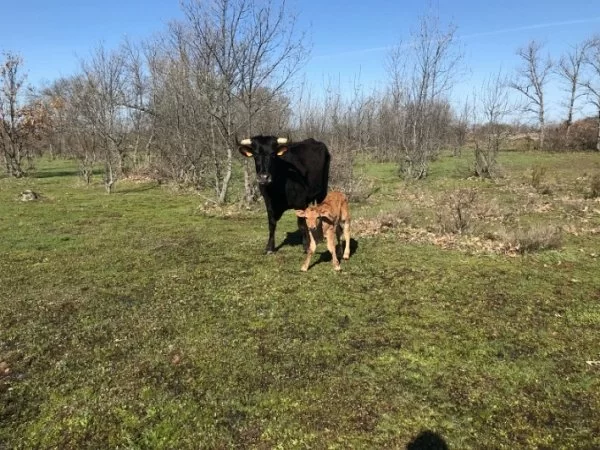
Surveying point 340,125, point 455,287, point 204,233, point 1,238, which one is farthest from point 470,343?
point 340,125

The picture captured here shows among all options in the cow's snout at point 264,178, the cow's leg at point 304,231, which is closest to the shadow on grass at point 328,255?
the cow's leg at point 304,231

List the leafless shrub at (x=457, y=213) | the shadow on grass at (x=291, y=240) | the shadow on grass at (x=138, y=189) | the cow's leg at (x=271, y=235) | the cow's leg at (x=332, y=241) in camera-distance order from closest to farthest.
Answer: the cow's leg at (x=332, y=241)
the cow's leg at (x=271, y=235)
the shadow on grass at (x=291, y=240)
the leafless shrub at (x=457, y=213)
the shadow on grass at (x=138, y=189)

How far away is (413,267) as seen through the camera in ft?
26.9

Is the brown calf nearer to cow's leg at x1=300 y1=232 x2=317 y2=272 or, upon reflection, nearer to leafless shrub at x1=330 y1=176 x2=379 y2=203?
cow's leg at x1=300 y1=232 x2=317 y2=272

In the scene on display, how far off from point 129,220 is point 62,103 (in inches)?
1280

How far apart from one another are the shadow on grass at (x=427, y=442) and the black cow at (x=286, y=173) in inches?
216

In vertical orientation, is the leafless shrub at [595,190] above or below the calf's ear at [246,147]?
below

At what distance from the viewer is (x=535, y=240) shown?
9211 millimetres

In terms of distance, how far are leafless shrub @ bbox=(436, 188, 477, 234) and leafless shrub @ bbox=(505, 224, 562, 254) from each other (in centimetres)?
123

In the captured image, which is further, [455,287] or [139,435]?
[455,287]

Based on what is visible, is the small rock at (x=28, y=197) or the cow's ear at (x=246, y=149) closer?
the cow's ear at (x=246, y=149)

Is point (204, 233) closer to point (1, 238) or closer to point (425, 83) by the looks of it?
point (1, 238)

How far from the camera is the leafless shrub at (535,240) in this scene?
361 inches

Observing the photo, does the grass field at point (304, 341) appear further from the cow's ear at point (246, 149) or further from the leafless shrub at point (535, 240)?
the cow's ear at point (246, 149)
